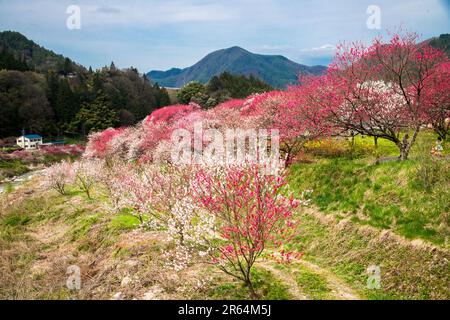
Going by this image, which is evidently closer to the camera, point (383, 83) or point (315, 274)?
point (315, 274)

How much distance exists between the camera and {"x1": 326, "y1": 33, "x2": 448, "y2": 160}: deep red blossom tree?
53.4 ft

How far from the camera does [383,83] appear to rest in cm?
1961

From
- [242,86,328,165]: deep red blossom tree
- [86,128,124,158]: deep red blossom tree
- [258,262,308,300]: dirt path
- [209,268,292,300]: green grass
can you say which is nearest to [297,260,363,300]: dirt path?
[258,262,308,300]: dirt path

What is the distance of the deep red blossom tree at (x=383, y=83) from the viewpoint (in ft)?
53.4

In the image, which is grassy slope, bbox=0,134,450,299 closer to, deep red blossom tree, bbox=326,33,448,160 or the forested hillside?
deep red blossom tree, bbox=326,33,448,160

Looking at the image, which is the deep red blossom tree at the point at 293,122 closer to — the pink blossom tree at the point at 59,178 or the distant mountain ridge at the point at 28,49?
the pink blossom tree at the point at 59,178

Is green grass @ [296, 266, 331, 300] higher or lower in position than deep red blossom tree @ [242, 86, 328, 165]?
lower

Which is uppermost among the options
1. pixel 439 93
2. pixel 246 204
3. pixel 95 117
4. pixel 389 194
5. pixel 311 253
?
pixel 95 117

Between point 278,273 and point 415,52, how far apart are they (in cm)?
1331

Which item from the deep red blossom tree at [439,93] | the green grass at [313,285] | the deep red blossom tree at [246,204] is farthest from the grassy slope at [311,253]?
the deep red blossom tree at [439,93]

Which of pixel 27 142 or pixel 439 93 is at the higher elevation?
pixel 439 93

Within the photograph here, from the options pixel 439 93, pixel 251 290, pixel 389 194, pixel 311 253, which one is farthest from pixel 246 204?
pixel 439 93

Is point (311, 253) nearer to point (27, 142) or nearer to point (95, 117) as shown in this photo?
point (27, 142)
